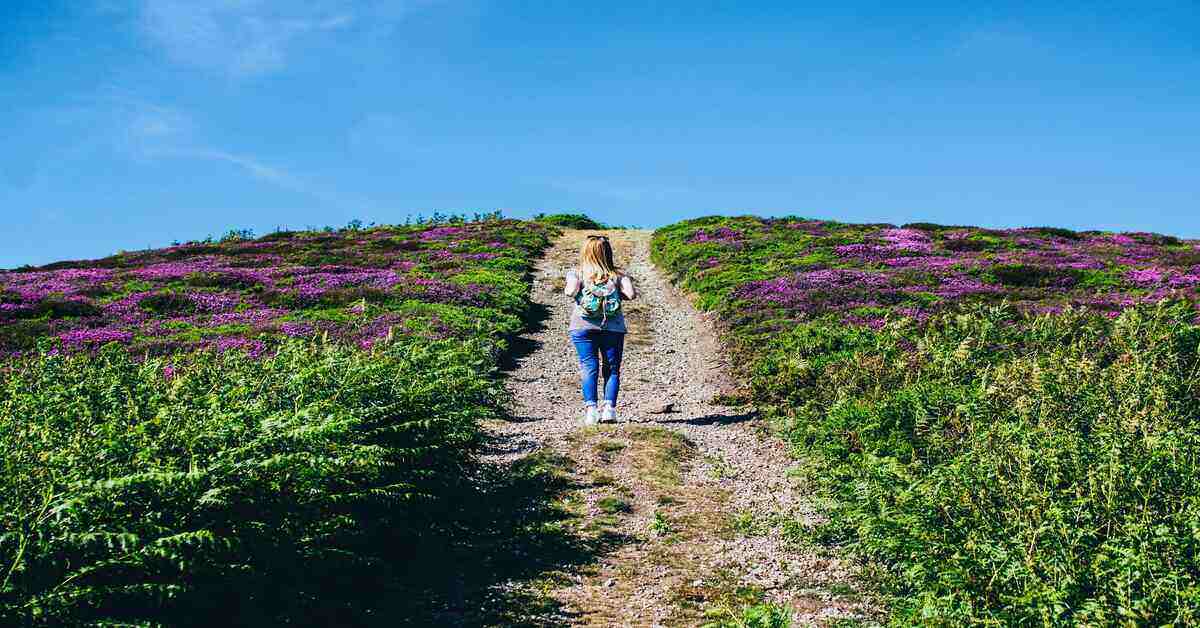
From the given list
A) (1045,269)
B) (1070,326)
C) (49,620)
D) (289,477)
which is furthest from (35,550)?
(1045,269)

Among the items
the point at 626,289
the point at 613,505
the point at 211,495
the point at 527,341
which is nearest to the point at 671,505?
the point at 613,505

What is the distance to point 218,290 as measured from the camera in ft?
96.2

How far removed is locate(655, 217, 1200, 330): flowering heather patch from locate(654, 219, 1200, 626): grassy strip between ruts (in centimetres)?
68

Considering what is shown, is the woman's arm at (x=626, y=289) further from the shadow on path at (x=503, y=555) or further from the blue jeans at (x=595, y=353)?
the shadow on path at (x=503, y=555)

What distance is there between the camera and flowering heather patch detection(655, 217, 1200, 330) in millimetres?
23250

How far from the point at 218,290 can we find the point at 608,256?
20385 millimetres

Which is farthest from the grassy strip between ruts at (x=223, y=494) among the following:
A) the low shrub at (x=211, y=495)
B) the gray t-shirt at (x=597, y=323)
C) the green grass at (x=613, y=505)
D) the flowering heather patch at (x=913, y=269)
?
the flowering heather patch at (x=913, y=269)

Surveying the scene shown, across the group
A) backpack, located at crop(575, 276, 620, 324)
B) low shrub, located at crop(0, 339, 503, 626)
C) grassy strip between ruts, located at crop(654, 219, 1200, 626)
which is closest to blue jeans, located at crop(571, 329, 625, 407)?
backpack, located at crop(575, 276, 620, 324)

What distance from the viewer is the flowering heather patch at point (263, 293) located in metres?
21.6

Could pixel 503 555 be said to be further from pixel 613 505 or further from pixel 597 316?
pixel 597 316

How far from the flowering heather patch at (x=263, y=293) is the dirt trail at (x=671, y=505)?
177 inches

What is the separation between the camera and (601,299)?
1309cm

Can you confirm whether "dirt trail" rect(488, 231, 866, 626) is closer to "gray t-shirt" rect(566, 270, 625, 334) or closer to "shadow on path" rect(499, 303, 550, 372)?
"shadow on path" rect(499, 303, 550, 372)

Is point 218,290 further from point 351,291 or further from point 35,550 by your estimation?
point 35,550
